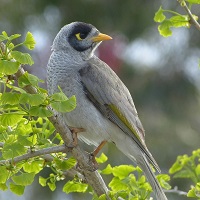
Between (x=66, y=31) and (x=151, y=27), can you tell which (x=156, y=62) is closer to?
(x=151, y=27)

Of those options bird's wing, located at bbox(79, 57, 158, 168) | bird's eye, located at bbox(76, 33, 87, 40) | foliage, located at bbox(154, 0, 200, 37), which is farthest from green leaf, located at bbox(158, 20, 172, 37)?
bird's eye, located at bbox(76, 33, 87, 40)

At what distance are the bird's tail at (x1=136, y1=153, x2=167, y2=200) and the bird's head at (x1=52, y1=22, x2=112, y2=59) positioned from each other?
0.71 metres

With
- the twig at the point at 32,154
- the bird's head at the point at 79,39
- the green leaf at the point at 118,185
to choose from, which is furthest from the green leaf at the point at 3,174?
the bird's head at the point at 79,39

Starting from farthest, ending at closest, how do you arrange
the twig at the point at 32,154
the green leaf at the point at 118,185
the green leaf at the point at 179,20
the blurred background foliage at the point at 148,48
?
the blurred background foliage at the point at 148,48 → the green leaf at the point at 179,20 → the green leaf at the point at 118,185 → the twig at the point at 32,154

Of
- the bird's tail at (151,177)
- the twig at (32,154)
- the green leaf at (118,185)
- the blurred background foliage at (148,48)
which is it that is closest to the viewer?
the twig at (32,154)

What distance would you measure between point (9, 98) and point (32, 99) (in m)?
0.10

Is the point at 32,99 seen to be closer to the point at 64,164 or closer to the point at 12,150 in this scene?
the point at 12,150

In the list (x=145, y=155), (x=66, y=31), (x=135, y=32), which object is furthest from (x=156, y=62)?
(x=145, y=155)

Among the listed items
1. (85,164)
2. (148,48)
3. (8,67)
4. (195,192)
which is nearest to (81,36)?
(85,164)

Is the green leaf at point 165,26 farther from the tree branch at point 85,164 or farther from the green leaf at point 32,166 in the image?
the green leaf at point 32,166

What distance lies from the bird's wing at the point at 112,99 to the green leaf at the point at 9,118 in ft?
3.39

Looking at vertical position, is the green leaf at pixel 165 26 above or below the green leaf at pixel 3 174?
above

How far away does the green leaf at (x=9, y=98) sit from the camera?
8.28 feet

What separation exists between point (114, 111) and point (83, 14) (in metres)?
4.82
